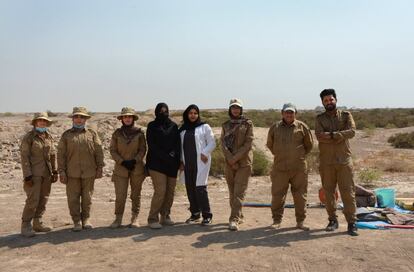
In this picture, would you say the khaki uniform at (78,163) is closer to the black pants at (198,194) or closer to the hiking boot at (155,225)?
the hiking boot at (155,225)

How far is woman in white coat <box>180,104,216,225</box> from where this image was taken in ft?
23.2

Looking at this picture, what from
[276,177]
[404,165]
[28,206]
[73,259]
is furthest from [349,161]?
[404,165]

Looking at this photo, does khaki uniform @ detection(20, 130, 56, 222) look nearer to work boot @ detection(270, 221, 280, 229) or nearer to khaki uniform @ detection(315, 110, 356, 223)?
work boot @ detection(270, 221, 280, 229)

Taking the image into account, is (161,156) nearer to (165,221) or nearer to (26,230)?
(165,221)

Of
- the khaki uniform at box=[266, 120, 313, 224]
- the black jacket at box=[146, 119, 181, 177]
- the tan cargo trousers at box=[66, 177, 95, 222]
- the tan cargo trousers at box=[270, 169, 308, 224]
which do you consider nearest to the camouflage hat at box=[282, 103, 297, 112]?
the khaki uniform at box=[266, 120, 313, 224]

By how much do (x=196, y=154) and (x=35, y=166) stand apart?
2.44m

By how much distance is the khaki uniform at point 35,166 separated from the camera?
21.6 feet

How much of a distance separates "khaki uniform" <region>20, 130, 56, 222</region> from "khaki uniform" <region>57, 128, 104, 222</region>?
0.64 ft

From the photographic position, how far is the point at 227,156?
272 inches

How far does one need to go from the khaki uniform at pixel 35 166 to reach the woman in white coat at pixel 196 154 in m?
2.08

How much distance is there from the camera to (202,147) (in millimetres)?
7117

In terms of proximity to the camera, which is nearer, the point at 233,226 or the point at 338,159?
the point at 338,159

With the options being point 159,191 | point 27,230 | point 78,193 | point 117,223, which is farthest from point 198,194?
point 27,230

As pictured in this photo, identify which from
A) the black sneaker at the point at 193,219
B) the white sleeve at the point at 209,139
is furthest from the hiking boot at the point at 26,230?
the white sleeve at the point at 209,139
